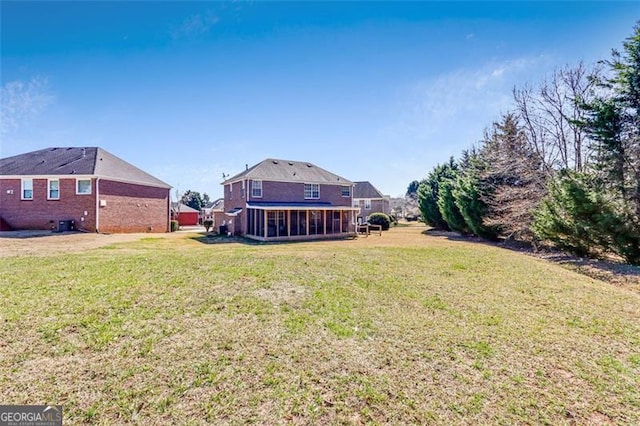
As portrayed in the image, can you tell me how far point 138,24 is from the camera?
11.4 m

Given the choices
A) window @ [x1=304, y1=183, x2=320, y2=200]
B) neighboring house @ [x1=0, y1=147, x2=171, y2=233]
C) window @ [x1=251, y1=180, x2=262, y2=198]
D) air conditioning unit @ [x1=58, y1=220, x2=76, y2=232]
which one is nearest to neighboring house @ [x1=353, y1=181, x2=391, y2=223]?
window @ [x1=304, y1=183, x2=320, y2=200]

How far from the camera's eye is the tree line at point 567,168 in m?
11.7

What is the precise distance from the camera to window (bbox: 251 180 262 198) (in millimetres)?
23328

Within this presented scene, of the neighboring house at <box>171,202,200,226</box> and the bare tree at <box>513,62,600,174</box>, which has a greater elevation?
the bare tree at <box>513,62,600,174</box>

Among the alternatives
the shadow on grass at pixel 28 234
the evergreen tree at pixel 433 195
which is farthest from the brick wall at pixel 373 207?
the shadow on grass at pixel 28 234

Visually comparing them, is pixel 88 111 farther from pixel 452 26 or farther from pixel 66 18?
pixel 452 26

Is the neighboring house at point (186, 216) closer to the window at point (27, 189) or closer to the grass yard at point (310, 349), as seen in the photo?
the window at point (27, 189)

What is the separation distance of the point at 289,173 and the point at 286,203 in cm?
317

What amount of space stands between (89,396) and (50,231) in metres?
23.0

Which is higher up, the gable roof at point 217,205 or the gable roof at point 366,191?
the gable roof at point 366,191

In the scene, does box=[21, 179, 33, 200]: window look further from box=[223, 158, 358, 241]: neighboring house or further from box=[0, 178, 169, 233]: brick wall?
box=[223, 158, 358, 241]: neighboring house

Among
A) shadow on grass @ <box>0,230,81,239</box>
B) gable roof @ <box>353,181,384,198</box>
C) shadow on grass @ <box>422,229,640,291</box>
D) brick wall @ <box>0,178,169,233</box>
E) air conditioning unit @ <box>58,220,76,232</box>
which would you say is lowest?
shadow on grass @ <box>422,229,640,291</box>

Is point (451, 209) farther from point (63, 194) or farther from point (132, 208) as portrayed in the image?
point (63, 194)

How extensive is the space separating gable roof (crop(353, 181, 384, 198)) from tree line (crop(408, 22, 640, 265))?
16.7 metres
